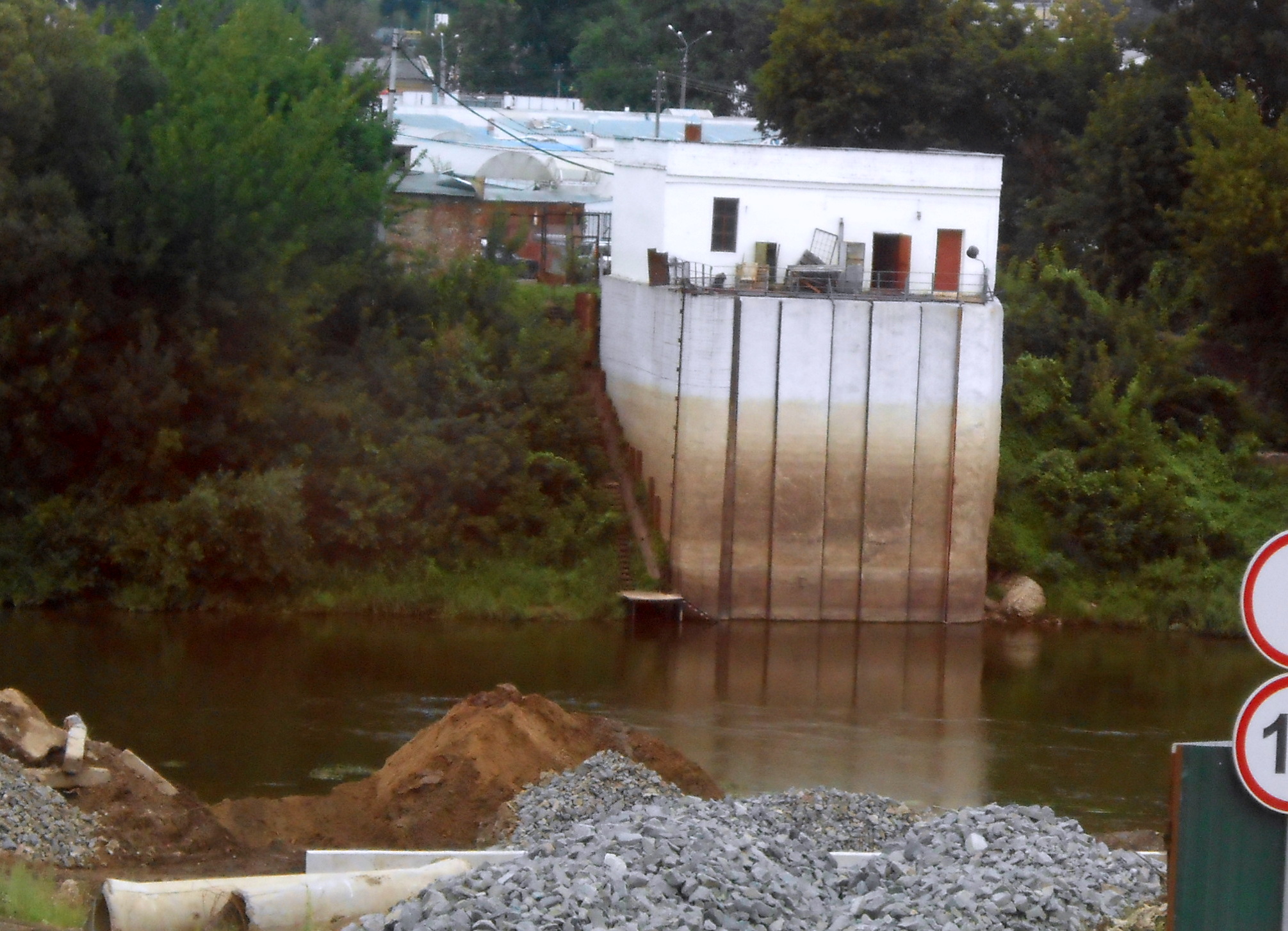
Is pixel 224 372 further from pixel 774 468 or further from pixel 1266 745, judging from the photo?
pixel 1266 745

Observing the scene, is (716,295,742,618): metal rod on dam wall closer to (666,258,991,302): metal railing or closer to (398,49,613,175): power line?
(666,258,991,302): metal railing

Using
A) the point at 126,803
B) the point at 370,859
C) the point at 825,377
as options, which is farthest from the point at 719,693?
the point at 370,859

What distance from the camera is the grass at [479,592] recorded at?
26.9m

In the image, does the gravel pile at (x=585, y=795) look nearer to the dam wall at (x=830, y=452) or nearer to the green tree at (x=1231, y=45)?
the dam wall at (x=830, y=452)

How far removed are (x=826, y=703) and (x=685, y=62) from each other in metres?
31.1

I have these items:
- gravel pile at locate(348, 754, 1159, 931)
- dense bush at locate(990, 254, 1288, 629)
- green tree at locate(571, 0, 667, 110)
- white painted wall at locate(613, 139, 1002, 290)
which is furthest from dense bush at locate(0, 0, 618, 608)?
green tree at locate(571, 0, 667, 110)

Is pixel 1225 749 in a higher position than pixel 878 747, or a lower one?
higher

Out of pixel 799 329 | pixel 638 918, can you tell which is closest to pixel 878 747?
pixel 799 329

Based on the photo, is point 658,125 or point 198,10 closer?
point 198,10

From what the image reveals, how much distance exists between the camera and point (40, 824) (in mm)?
12953

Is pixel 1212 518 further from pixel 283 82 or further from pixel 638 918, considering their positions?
pixel 638 918

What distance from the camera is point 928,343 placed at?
2681 cm

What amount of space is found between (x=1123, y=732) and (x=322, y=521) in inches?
487

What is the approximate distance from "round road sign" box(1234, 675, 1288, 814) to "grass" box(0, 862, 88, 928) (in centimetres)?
622
